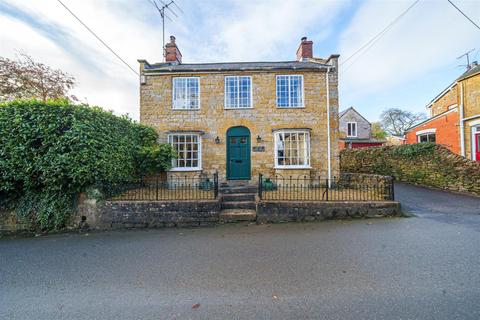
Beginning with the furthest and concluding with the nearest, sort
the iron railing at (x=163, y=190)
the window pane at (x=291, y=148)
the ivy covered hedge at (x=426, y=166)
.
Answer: the window pane at (x=291, y=148) → the ivy covered hedge at (x=426, y=166) → the iron railing at (x=163, y=190)

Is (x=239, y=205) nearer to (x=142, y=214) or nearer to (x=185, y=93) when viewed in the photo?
(x=142, y=214)

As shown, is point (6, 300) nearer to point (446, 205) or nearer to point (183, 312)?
point (183, 312)

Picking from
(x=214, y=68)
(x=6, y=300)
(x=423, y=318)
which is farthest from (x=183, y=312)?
(x=214, y=68)

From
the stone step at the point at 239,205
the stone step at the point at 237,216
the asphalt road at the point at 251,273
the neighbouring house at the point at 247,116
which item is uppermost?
the neighbouring house at the point at 247,116

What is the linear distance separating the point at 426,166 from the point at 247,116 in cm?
1043

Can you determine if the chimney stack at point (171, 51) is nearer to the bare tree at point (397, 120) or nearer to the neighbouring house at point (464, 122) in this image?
the neighbouring house at point (464, 122)

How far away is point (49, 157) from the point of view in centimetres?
585

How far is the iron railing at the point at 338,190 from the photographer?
22.8 feet

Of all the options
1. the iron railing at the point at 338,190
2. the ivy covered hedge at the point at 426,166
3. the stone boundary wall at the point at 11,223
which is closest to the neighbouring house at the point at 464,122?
the ivy covered hedge at the point at 426,166

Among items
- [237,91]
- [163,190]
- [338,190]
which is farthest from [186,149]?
[338,190]

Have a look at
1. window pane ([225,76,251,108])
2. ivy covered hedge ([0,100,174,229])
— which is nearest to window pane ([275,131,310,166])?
window pane ([225,76,251,108])

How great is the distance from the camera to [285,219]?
256 inches

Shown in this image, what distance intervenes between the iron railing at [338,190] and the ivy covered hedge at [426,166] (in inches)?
200

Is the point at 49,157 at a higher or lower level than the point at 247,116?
lower
